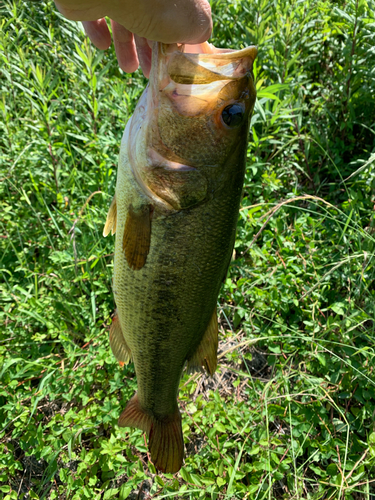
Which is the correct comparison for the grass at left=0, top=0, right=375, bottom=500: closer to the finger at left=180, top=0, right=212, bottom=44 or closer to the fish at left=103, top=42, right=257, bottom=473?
the fish at left=103, top=42, right=257, bottom=473

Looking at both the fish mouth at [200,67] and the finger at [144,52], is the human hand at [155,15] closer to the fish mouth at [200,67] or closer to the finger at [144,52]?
the fish mouth at [200,67]

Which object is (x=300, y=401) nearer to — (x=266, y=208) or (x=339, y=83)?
(x=266, y=208)

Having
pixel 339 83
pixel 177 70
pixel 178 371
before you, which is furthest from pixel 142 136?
pixel 339 83

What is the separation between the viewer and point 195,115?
1.50m

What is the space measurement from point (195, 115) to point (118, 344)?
134 centimetres

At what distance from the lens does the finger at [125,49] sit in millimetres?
2209

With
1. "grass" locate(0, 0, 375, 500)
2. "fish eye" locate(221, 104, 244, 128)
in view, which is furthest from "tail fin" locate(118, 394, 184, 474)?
"fish eye" locate(221, 104, 244, 128)

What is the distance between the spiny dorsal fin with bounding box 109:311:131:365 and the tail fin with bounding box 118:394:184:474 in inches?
12.4

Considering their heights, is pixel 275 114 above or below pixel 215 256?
above

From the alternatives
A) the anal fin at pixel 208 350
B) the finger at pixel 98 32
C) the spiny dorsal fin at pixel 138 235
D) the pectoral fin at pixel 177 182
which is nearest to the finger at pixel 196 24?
the pectoral fin at pixel 177 182

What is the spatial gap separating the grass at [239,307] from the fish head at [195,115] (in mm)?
1218

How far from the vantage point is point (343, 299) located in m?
2.89

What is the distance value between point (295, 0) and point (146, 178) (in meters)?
3.24

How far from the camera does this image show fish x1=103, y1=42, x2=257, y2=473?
1.47 m
